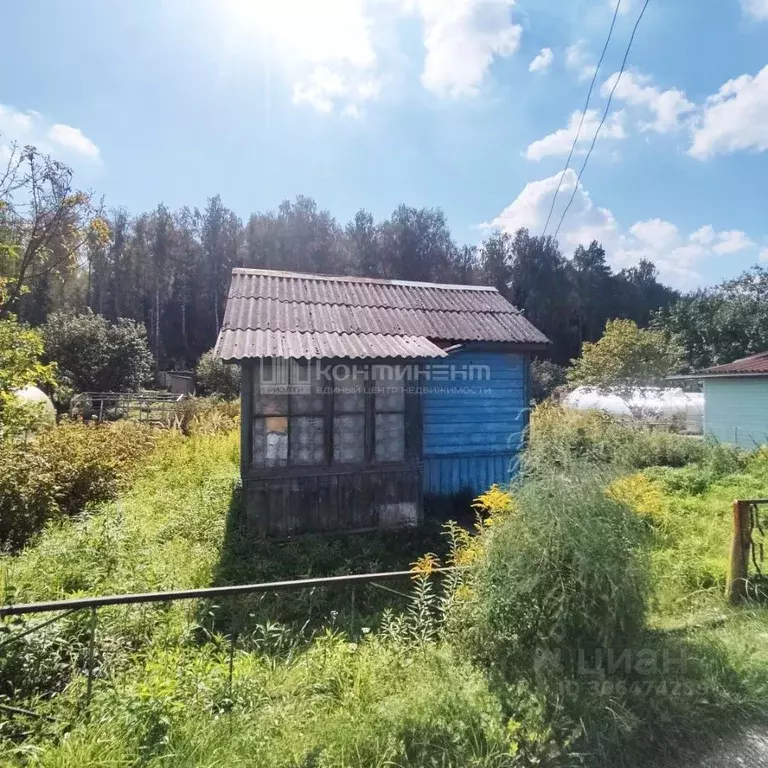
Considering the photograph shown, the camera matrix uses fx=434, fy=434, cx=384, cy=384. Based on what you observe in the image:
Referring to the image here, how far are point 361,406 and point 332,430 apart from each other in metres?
0.53

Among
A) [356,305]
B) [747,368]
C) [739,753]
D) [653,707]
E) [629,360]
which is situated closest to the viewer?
[739,753]

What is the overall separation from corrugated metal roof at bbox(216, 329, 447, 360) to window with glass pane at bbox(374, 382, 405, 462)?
0.56 meters

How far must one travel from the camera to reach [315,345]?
19.7 feet

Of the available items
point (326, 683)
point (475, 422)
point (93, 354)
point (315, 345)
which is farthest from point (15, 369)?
point (93, 354)

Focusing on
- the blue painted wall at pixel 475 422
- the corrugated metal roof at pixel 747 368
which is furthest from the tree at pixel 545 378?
the blue painted wall at pixel 475 422

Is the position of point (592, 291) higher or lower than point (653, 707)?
higher

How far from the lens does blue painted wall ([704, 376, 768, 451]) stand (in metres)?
14.1

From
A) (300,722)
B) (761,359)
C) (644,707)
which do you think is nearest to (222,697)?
(300,722)

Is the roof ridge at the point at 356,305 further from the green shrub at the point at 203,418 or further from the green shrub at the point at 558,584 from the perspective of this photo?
the green shrub at the point at 558,584

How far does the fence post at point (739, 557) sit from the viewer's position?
4039mm

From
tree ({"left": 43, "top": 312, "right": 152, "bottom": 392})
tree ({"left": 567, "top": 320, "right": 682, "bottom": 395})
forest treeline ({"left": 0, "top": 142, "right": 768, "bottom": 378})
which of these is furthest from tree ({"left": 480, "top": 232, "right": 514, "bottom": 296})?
tree ({"left": 43, "top": 312, "right": 152, "bottom": 392})

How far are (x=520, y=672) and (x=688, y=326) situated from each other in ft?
111

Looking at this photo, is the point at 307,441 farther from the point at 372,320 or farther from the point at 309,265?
the point at 309,265

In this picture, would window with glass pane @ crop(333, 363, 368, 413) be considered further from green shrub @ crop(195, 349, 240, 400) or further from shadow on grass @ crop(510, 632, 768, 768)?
green shrub @ crop(195, 349, 240, 400)
